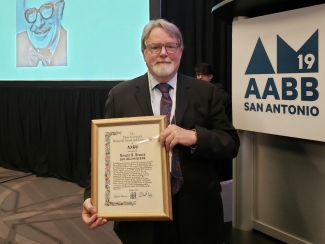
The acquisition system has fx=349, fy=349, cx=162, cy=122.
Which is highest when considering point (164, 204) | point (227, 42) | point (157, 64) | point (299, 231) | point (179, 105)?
point (227, 42)

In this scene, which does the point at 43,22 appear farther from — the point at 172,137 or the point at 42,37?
the point at 172,137

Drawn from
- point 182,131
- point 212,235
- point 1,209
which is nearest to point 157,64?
point 182,131

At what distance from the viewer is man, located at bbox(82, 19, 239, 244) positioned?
128 cm

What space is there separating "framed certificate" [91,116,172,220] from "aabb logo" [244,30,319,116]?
497 mm

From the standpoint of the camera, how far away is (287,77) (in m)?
1.32

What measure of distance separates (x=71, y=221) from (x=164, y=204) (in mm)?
2317

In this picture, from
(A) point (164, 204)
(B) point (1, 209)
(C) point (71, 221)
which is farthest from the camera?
(B) point (1, 209)

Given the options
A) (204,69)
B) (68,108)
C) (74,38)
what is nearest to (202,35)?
(204,69)

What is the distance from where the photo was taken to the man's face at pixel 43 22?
14.0 ft

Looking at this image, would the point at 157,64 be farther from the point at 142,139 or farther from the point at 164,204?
the point at 164,204

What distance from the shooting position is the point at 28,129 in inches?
198

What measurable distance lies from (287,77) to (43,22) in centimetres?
386

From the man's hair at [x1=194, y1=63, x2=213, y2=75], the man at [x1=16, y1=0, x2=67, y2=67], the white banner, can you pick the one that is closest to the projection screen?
the man at [x1=16, y1=0, x2=67, y2=67]

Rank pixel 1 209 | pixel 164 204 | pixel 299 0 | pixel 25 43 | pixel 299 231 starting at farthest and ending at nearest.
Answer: pixel 25 43 → pixel 1 209 → pixel 299 231 → pixel 299 0 → pixel 164 204
